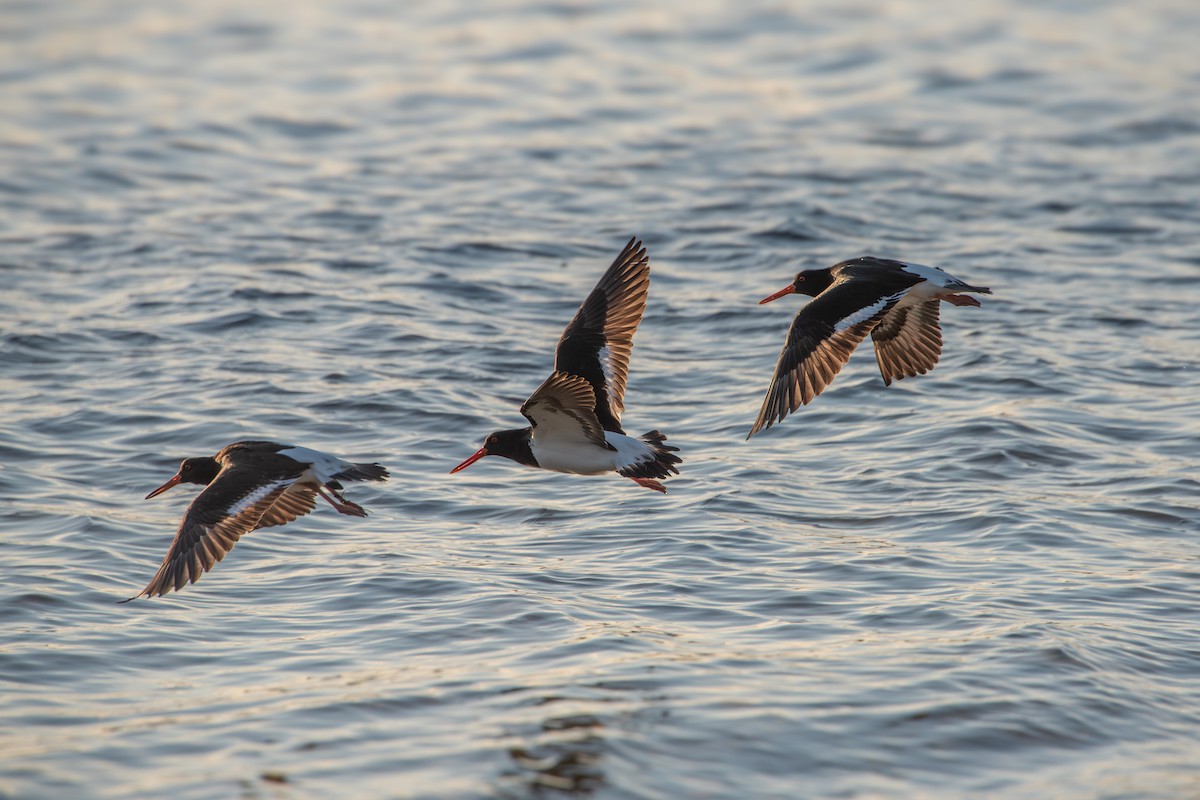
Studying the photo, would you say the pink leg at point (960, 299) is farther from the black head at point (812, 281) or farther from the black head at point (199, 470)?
the black head at point (199, 470)

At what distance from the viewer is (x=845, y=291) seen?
8.77m

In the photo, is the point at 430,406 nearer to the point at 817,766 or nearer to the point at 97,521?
the point at 97,521

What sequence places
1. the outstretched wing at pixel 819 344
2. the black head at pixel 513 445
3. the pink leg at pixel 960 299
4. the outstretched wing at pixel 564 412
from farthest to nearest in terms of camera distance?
the pink leg at pixel 960 299 < the black head at pixel 513 445 < the outstretched wing at pixel 819 344 < the outstretched wing at pixel 564 412

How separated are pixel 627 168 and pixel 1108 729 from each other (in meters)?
11.9

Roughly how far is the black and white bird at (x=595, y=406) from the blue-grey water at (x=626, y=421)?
2.41 ft

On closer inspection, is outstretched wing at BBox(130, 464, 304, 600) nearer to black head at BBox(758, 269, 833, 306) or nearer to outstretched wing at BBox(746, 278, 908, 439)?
outstretched wing at BBox(746, 278, 908, 439)

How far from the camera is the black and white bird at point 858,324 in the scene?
27.5 feet

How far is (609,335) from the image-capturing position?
8.88 m

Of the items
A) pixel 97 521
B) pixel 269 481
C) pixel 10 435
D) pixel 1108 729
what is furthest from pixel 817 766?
pixel 10 435

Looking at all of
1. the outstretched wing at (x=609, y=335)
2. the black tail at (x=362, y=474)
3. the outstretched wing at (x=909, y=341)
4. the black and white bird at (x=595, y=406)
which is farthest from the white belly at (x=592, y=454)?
the outstretched wing at (x=909, y=341)

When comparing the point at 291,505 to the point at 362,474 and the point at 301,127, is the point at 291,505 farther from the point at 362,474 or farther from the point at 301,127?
the point at 301,127

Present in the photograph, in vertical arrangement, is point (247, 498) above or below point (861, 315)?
below

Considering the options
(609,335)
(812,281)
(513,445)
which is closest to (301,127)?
(812,281)

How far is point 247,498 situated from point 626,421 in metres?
3.86
